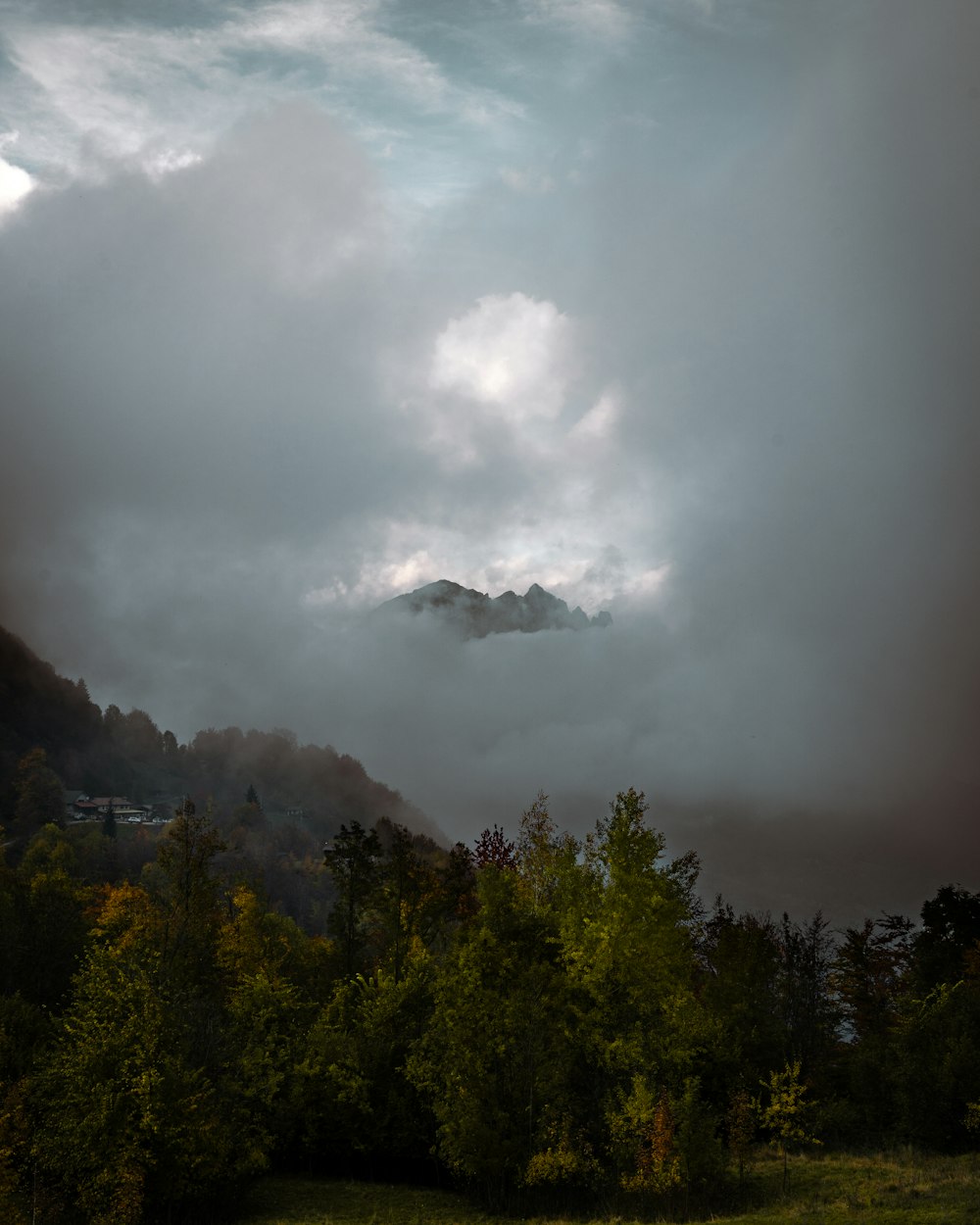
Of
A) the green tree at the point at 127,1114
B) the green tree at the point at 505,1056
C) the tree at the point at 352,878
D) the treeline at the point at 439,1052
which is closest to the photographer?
the green tree at the point at 127,1114

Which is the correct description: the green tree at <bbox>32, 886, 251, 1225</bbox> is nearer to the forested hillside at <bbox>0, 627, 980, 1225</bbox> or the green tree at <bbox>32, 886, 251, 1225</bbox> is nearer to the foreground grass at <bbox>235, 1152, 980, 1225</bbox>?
the forested hillside at <bbox>0, 627, 980, 1225</bbox>

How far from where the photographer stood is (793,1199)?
39000mm

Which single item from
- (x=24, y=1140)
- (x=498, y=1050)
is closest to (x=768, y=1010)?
(x=498, y=1050)

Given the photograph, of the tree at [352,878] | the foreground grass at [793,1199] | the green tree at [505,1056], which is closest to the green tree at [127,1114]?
the foreground grass at [793,1199]

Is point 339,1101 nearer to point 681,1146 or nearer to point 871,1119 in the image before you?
point 681,1146

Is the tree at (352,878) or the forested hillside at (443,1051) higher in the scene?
the tree at (352,878)

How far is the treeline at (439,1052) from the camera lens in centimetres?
4050

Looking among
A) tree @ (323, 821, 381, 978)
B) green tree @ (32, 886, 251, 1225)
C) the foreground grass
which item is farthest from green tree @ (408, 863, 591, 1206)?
tree @ (323, 821, 381, 978)

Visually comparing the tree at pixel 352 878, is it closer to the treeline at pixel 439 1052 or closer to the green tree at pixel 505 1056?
the treeline at pixel 439 1052

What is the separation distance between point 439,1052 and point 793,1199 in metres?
17.2

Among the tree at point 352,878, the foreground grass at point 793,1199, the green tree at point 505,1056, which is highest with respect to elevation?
the tree at point 352,878

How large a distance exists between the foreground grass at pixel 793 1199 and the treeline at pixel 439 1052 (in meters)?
1.69

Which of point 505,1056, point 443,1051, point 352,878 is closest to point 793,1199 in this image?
point 505,1056

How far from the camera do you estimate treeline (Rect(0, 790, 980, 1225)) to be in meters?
40.5
